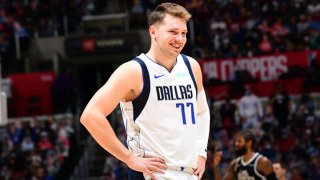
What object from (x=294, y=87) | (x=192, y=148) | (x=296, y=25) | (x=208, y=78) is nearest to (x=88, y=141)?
(x=208, y=78)

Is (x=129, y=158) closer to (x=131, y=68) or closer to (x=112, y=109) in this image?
(x=112, y=109)

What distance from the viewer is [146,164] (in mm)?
4711

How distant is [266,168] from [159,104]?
177 inches

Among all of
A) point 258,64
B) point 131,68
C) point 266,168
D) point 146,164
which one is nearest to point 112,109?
point 131,68

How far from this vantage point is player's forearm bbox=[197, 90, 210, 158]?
515 centimetres

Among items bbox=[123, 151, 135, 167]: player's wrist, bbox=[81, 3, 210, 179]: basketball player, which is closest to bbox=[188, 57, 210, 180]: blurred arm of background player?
bbox=[81, 3, 210, 179]: basketball player

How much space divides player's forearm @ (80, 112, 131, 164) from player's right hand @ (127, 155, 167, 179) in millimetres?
41

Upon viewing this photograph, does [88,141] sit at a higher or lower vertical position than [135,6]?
lower

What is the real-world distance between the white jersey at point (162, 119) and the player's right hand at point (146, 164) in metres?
0.08

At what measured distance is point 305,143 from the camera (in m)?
17.2

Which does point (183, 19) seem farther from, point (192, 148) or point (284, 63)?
point (284, 63)

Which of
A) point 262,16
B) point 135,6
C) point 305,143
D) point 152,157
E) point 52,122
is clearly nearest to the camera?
point 152,157

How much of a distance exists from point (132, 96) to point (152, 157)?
42 centimetres

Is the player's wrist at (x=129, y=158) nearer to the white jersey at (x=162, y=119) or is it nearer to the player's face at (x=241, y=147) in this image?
the white jersey at (x=162, y=119)
